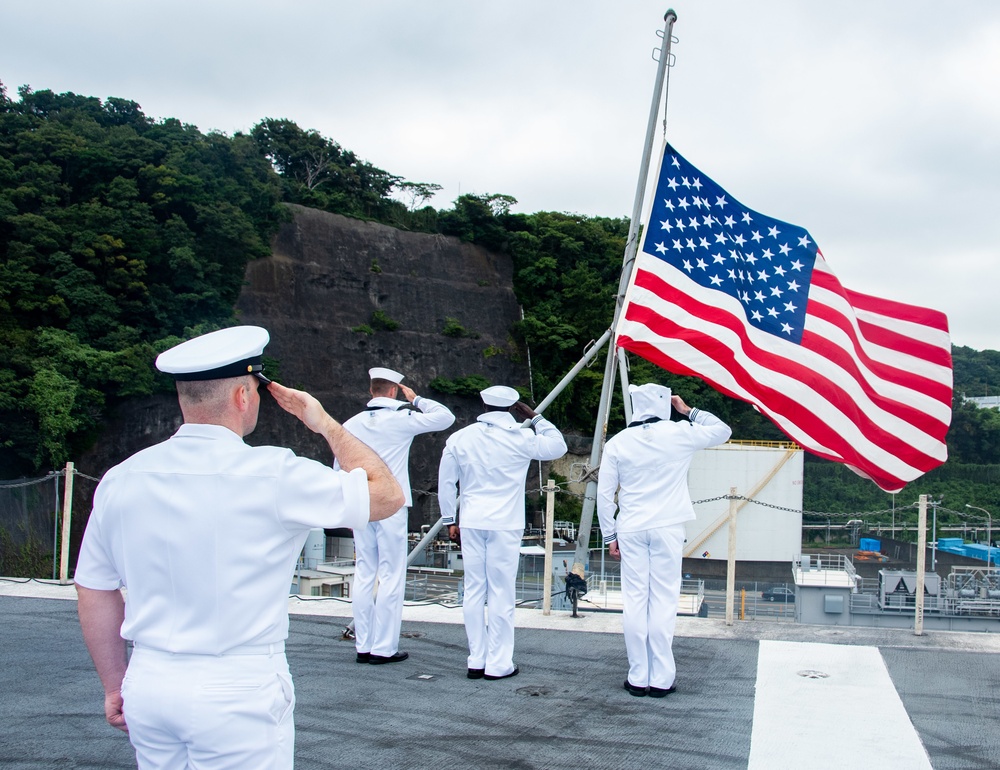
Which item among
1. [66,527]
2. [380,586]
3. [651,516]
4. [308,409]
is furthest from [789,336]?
[66,527]

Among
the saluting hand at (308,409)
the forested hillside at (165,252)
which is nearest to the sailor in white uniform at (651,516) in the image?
the saluting hand at (308,409)

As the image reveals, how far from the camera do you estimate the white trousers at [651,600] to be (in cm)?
489

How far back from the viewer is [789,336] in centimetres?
602

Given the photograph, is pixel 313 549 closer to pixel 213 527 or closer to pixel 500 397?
pixel 500 397

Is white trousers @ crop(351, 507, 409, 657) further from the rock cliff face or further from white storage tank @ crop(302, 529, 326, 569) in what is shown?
the rock cliff face

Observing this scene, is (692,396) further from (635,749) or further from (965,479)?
(635,749)

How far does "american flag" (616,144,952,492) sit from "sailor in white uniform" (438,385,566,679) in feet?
3.20

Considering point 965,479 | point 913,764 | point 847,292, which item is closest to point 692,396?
point 965,479

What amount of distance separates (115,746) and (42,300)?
106 ft

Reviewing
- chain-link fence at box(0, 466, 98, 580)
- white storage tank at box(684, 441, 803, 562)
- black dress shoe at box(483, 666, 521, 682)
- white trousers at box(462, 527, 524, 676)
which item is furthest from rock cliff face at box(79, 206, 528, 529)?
black dress shoe at box(483, 666, 521, 682)

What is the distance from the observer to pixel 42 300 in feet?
105

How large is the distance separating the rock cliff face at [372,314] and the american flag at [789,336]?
95.9 feet

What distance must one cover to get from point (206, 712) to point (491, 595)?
136 inches

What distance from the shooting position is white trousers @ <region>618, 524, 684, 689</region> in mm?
4887
